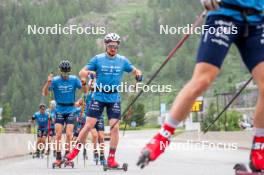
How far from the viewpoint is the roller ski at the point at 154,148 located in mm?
5008

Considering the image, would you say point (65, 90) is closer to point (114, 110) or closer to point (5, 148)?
point (114, 110)

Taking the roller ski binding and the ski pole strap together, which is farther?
the ski pole strap

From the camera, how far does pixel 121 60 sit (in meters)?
12.6

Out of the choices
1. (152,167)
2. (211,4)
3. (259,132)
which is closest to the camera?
(211,4)

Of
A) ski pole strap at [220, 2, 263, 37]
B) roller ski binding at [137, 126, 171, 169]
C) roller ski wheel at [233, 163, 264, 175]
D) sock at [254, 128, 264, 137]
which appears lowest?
roller ski wheel at [233, 163, 264, 175]

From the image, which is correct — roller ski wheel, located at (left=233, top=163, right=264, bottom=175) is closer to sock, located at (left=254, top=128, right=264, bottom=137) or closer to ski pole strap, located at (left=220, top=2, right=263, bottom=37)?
sock, located at (left=254, top=128, right=264, bottom=137)

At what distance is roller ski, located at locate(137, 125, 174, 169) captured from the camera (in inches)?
197

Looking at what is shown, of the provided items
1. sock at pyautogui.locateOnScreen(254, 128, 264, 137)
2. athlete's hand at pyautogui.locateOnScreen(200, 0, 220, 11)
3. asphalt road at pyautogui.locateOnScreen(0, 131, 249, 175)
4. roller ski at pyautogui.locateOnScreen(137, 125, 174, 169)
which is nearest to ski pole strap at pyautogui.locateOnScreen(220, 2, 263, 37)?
athlete's hand at pyautogui.locateOnScreen(200, 0, 220, 11)

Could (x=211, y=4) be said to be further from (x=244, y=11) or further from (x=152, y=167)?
(x=152, y=167)

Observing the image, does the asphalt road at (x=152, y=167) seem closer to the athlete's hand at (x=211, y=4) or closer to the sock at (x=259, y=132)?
the sock at (x=259, y=132)

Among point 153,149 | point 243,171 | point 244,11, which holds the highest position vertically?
point 244,11

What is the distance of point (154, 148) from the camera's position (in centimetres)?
514

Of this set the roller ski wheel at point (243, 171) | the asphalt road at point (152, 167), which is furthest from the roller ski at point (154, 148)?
the asphalt road at point (152, 167)

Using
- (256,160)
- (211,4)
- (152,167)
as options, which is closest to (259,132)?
(256,160)
